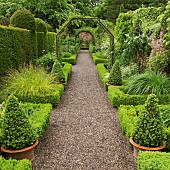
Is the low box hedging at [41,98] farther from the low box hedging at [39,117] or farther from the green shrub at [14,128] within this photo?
the green shrub at [14,128]

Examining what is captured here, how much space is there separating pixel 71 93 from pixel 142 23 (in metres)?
5.07

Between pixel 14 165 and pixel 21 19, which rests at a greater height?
pixel 21 19

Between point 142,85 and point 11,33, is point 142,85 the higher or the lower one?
the lower one

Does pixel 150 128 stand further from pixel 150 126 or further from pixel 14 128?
pixel 14 128

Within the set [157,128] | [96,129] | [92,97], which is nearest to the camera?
[157,128]

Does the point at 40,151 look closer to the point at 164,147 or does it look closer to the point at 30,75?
the point at 164,147

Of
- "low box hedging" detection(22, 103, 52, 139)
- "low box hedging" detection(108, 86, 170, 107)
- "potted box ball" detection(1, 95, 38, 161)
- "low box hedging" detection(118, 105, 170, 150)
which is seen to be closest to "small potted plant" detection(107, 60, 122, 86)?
"low box hedging" detection(108, 86, 170, 107)

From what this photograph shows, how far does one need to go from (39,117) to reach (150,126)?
2.15 meters

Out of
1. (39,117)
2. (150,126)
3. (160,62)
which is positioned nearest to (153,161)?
(150,126)

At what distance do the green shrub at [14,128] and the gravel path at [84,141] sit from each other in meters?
0.44

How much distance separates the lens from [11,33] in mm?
8133

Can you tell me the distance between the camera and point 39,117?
4.58 m

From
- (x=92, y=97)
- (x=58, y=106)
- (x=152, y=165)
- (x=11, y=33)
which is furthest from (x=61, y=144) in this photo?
(x=11, y=33)

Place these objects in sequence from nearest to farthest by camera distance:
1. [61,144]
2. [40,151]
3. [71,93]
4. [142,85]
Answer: [40,151] → [61,144] → [142,85] → [71,93]
